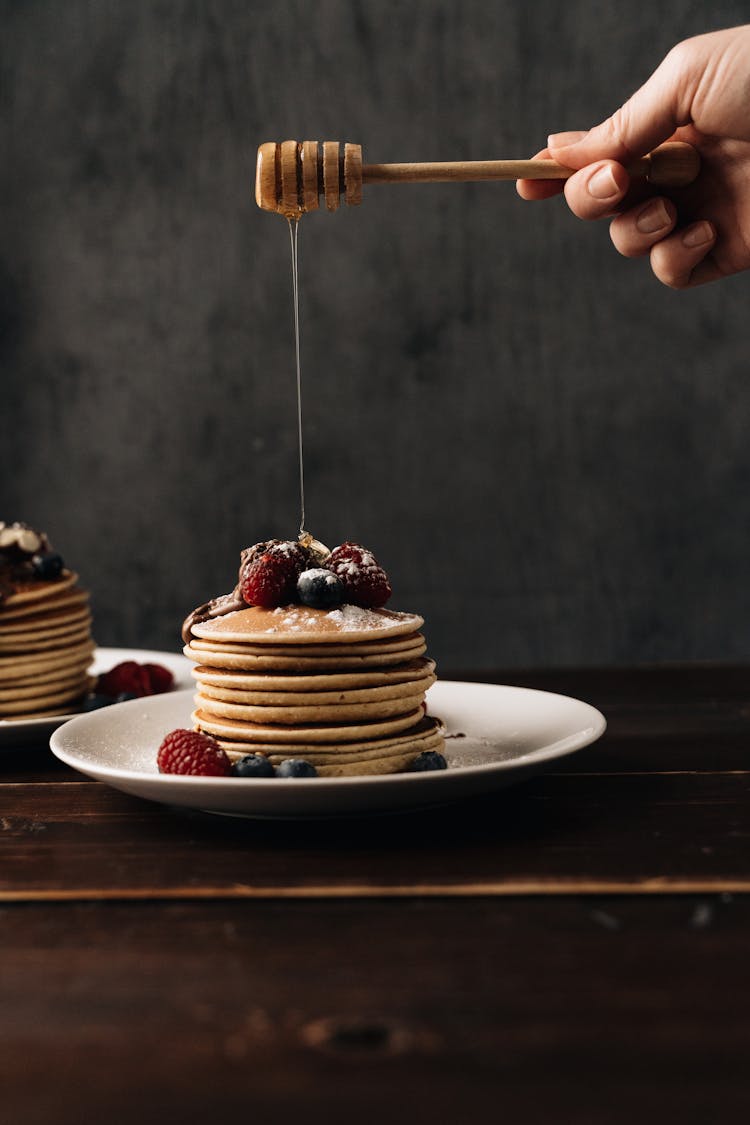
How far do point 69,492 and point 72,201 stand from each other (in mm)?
1007

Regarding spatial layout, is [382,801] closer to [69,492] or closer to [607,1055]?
[607,1055]

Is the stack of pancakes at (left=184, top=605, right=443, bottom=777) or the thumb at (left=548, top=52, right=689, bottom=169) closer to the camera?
the stack of pancakes at (left=184, top=605, right=443, bottom=777)

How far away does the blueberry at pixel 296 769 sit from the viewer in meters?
1.36

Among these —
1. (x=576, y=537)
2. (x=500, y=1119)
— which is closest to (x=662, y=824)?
(x=500, y=1119)

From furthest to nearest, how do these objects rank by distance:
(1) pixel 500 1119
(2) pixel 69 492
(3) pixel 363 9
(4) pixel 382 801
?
(2) pixel 69 492, (3) pixel 363 9, (4) pixel 382 801, (1) pixel 500 1119

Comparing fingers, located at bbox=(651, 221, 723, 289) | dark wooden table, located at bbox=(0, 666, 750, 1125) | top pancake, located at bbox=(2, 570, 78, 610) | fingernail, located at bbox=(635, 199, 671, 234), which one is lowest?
dark wooden table, located at bbox=(0, 666, 750, 1125)

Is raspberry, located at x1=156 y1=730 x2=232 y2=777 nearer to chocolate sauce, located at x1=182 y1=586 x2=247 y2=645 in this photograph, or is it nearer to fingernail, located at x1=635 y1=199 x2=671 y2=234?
chocolate sauce, located at x1=182 y1=586 x2=247 y2=645

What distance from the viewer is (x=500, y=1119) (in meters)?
0.72

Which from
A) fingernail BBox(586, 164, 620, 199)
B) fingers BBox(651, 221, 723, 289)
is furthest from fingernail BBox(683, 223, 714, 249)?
fingernail BBox(586, 164, 620, 199)

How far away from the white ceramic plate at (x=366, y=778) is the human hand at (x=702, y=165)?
83 cm

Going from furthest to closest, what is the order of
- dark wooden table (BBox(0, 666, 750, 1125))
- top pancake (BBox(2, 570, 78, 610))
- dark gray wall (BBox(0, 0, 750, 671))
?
dark gray wall (BBox(0, 0, 750, 671)) < top pancake (BBox(2, 570, 78, 610)) < dark wooden table (BBox(0, 666, 750, 1125))

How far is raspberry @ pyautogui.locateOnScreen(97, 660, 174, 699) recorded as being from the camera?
206 cm

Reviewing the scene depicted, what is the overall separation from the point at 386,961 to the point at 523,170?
4.09 feet

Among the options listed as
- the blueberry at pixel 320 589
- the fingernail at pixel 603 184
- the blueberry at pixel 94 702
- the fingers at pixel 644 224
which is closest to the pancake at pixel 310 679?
the blueberry at pixel 320 589
